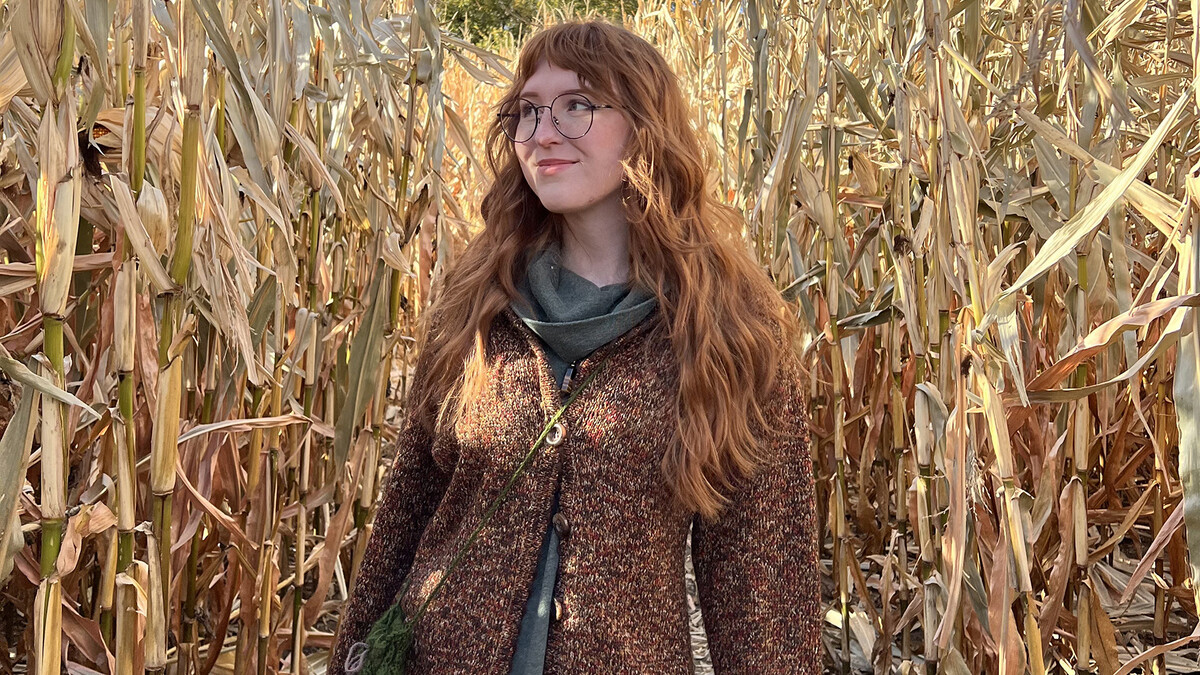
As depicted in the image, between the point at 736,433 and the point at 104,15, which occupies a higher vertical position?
the point at 104,15

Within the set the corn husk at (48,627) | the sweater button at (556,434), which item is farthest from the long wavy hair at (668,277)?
the corn husk at (48,627)

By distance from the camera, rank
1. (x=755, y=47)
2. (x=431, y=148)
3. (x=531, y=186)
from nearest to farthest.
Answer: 1. (x=531, y=186)
2. (x=431, y=148)
3. (x=755, y=47)

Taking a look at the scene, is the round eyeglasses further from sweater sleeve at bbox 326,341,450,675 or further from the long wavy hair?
sweater sleeve at bbox 326,341,450,675

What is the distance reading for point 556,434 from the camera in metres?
1.08

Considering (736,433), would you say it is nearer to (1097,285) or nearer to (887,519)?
(1097,285)

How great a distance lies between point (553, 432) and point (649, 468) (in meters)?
0.10

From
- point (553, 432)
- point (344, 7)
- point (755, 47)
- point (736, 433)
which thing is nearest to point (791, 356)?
point (736, 433)

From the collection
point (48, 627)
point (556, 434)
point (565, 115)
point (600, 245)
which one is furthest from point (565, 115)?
point (48, 627)

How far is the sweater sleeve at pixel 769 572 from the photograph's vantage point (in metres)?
1.08

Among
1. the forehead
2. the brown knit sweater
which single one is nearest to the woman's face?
the forehead

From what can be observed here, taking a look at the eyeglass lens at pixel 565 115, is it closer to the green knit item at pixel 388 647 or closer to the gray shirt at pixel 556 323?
the gray shirt at pixel 556 323

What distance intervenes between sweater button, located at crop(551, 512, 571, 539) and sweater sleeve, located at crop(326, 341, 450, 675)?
20 cm

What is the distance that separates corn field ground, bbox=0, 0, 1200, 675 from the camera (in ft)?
2.59

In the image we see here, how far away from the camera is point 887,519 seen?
1.87 meters
